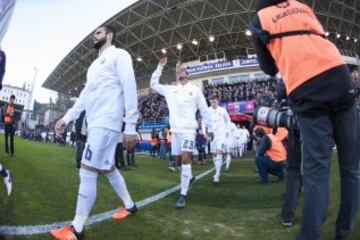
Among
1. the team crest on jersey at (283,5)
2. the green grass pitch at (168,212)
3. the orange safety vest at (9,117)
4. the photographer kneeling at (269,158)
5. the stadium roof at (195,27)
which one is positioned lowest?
the green grass pitch at (168,212)

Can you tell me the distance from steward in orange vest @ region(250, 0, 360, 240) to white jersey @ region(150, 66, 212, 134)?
326 cm

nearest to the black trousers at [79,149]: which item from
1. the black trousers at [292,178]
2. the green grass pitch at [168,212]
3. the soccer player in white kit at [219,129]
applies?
the green grass pitch at [168,212]

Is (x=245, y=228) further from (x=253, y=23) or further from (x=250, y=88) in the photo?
(x=250, y=88)

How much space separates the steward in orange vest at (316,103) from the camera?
2.29m

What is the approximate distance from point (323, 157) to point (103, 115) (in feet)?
6.89

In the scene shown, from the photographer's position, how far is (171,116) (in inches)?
234

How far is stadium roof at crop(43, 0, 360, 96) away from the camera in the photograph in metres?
30.4

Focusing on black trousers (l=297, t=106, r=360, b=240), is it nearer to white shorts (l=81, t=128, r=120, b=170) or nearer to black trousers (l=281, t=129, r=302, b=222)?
black trousers (l=281, t=129, r=302, b=222)

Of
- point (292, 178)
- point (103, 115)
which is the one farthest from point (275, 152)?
point (103, 115)

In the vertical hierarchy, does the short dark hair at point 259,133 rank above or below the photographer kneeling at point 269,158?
above

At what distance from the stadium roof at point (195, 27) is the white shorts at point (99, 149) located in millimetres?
28141

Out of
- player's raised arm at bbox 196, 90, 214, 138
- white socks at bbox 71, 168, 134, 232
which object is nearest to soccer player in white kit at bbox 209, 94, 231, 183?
player's raised arm at bbox 196, 90, 214, 138

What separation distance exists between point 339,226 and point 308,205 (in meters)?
Result: 0.56

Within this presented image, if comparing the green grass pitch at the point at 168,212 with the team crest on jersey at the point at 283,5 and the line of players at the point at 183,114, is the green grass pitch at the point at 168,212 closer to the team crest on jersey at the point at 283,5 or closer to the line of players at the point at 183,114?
the line of players at the point at 183,114
